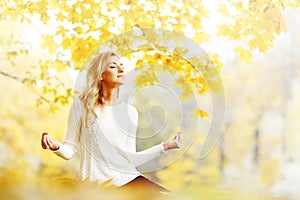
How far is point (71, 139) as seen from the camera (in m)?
1.86

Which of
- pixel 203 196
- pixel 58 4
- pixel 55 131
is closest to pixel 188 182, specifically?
pixel 203 196

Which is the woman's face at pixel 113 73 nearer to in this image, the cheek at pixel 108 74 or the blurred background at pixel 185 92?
the cheek at pixel 108 74

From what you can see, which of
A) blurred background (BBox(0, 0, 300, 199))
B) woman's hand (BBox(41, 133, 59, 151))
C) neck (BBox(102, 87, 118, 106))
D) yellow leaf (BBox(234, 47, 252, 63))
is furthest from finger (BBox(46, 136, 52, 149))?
yellow leaf (BBox(234, 47, 252, 63))

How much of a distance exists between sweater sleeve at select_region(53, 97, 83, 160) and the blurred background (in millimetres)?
59

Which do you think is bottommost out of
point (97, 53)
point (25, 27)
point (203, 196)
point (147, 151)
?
point (203, 196)

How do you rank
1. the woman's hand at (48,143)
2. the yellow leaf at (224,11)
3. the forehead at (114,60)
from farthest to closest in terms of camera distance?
1. the yellow leaf at (224,11)
2. the forehead at (114,60)
3. the woman's hand at (48,143)

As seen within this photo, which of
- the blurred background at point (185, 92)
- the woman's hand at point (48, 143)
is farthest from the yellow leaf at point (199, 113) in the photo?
the woman's hand at point (48, 143)

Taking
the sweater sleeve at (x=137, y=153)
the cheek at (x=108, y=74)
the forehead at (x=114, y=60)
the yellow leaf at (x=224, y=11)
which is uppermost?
the yellow leaf at (x=224, y=11)

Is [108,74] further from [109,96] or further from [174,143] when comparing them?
[174,143]

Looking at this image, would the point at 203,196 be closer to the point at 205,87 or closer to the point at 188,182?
the point at 188,182

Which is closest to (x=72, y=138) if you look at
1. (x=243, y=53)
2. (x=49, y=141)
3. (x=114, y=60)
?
(x=49, y=141)

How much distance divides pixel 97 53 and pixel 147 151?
1.56 ft

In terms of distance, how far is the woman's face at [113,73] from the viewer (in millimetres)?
1859

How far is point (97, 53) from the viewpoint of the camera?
6.42 feet
